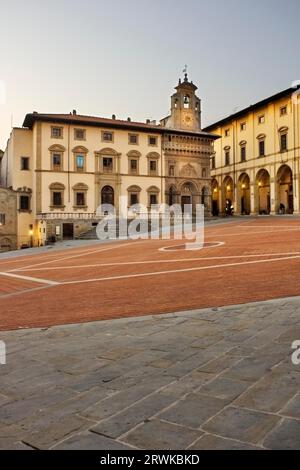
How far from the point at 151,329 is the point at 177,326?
1.34 feet

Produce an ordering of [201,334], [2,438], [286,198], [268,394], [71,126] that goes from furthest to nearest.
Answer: [286,198] → [71,126] → [201,334] → [268,394] → [2,438]

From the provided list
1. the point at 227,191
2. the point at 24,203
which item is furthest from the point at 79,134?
the point at 227,191

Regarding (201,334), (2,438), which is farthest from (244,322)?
(2,438)

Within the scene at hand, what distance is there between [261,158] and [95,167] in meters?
22.4

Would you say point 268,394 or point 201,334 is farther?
point 201,334

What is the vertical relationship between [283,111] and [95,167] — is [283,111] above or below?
above

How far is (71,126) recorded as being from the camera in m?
43.9

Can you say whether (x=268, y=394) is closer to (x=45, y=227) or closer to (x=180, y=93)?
(x=45, y=227)

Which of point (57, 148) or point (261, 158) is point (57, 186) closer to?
point (57, 148)

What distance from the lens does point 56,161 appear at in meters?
43.3

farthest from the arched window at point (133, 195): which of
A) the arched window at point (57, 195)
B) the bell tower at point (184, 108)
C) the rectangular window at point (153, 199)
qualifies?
the bell tower at point (184, 108)

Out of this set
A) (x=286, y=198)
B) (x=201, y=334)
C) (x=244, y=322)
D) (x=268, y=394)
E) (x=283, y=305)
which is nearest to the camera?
(x=268, y=394)

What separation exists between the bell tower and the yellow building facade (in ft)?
22.9

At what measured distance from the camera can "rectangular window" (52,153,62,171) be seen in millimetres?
43188
